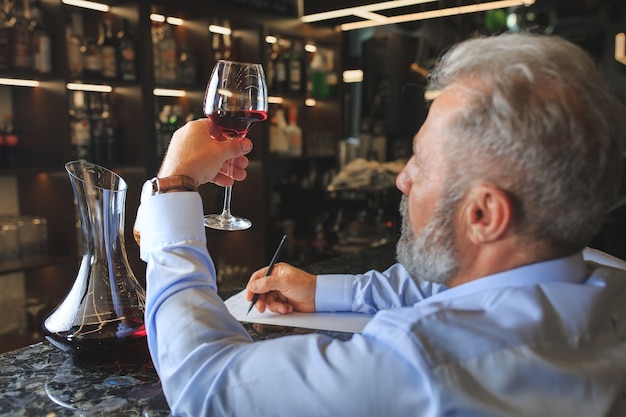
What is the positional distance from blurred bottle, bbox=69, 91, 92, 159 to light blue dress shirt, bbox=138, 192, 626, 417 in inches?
81.4

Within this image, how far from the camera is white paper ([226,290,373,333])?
1.05 m

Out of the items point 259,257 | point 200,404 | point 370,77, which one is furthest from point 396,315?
point 370,77

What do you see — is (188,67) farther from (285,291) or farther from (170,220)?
(170,220)

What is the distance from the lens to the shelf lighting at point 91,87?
2.62 meters

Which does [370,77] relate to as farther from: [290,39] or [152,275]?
[152,275]

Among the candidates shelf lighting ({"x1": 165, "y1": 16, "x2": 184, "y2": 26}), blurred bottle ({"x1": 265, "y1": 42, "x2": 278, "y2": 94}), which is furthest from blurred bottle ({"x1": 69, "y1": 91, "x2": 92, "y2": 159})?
blurred bottle ({"x1": 265, "y1": 42, "x2": 278, "y2": 94})

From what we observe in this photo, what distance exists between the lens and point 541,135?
635 millimetres

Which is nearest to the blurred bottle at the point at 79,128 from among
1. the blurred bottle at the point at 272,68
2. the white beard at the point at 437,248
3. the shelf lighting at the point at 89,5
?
the shelf lighting at the point at 89,5

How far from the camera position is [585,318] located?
0.65 meters

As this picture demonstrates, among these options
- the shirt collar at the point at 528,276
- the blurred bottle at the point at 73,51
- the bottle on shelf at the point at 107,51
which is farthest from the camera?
the bottle on shelf at the point at 107,51

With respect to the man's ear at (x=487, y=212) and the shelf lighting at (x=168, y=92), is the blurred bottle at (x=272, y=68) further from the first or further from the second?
the man's ear at (x=487, y=212)

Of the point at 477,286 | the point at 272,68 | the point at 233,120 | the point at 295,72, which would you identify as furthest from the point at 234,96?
the point at 295,72

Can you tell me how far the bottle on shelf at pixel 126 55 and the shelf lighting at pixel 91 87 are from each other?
0.11 metres

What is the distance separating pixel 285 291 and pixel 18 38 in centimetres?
185
